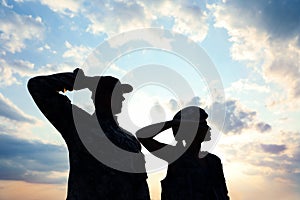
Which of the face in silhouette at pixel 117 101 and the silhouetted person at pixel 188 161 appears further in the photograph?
the silhouetted person at pixel 188 161

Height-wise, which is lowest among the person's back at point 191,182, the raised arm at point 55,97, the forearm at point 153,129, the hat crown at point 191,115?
the person's back at point 191,182

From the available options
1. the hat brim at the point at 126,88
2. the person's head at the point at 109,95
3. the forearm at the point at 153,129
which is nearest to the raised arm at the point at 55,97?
the person's head at the point at 109,95

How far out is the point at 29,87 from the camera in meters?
8.98

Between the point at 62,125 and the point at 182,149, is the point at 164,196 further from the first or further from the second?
the point at 62,125

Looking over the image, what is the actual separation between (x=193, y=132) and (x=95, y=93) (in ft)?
16.8

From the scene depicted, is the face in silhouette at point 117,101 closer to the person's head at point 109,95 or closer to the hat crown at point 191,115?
the person's head at point 109,95

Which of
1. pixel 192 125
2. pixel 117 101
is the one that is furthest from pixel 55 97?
pixel 192 125

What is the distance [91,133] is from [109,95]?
127 cm

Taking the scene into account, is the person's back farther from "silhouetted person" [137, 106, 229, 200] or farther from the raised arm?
the raised arm

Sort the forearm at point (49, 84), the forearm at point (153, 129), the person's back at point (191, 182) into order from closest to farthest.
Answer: the forearm at point (49, 84), the forearm at point (153, 129), the person's back at point (191, 182)

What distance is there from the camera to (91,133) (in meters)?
9.73

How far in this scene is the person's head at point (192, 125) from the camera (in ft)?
43.7

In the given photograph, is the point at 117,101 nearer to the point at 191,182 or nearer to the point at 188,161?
the point at 188,161

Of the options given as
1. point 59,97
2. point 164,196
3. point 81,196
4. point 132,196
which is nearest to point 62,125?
point 59,97
